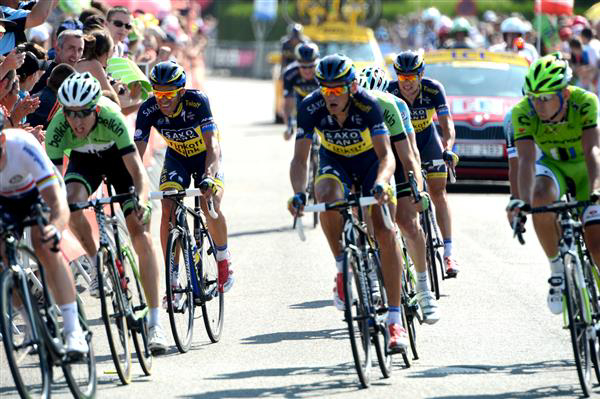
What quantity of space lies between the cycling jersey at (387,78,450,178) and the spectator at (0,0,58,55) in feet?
11.2

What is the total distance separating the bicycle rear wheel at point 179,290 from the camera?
30.2 ft

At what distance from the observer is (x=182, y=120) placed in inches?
392

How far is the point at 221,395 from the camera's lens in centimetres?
789

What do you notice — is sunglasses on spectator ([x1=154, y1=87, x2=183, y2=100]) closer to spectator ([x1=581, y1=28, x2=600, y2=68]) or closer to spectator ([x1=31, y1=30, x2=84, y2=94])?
spectator ([x1=31, y1=30, x2=84, y2=94])

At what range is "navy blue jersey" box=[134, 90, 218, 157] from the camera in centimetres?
990

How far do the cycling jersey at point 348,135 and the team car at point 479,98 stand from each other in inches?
363

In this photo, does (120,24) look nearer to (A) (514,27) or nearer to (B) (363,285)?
(B) (363,285)

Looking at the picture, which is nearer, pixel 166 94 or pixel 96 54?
pixel 166 94

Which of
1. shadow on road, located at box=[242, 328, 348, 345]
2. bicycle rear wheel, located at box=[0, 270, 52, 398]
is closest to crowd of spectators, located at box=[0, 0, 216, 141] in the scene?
shadow on road, located at box=[242, 328, 348, 345]

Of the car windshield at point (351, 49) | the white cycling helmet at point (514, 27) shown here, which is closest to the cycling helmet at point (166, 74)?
the white cycling helmet at point (514, 27)


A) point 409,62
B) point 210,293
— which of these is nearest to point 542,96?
point 210,293

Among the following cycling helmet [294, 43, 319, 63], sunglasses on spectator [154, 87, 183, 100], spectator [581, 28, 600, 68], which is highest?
sunglasses on spectator [154, 87, 183, 100]

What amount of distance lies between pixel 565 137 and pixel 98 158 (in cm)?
304

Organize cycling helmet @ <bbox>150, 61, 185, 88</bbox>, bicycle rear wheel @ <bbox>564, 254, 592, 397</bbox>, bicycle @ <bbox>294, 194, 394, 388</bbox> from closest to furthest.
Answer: bicycle rear wheel @ <bbox>564, 254, 592, 397</bbox>
bicycle @ <bbox>294, 194, 394, 388</bbox>
cycling helmet @ <bbox>150, 61, 185, 88</bbox>
